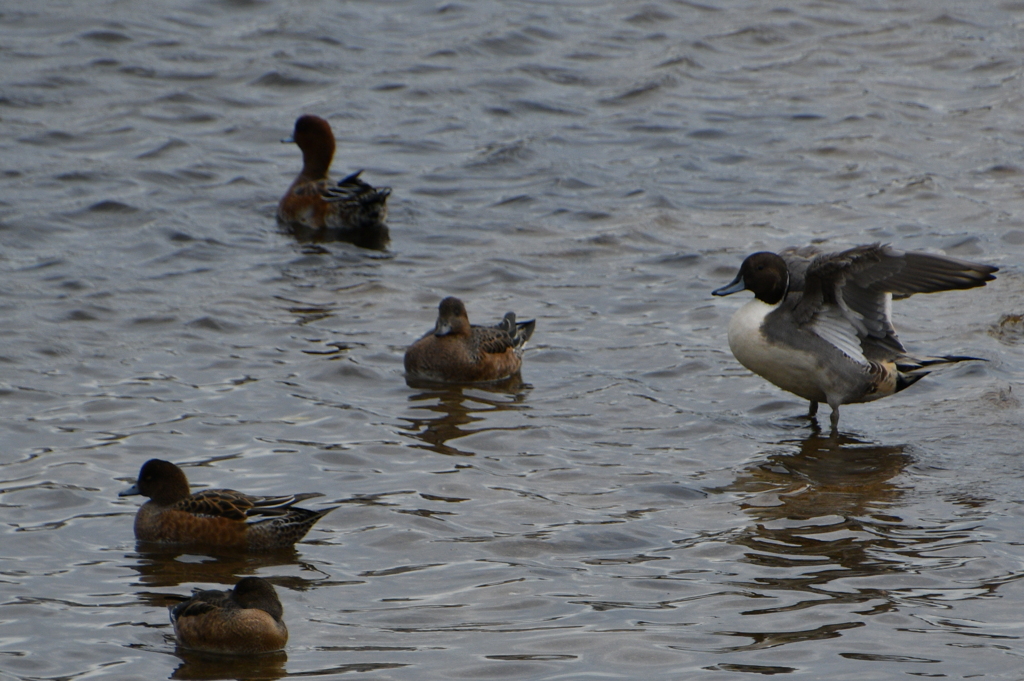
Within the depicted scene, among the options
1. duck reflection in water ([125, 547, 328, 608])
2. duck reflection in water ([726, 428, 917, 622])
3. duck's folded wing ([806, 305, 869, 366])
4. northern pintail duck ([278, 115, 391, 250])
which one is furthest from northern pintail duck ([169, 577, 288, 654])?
northern pintail duck ([278, 115, 391, 250])

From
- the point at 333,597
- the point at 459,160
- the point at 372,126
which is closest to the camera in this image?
the point at 333,597

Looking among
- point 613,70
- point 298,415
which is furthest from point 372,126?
point 298,415

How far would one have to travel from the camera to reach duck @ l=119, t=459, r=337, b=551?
672 centimetres

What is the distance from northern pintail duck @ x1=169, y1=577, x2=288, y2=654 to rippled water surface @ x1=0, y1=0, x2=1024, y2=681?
3.6 inches

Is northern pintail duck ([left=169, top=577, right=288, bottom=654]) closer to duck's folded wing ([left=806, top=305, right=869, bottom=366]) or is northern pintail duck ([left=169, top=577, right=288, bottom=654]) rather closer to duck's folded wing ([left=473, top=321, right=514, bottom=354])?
duck's folded wing ([left=473, top=321, right=514, bottom=354])

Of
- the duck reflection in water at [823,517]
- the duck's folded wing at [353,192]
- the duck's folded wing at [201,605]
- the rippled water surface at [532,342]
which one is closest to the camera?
the duck's folded wing at [201,605]

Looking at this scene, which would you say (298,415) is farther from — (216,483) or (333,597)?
(333,597)

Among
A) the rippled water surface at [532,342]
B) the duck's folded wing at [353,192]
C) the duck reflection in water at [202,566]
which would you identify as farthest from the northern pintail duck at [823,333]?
the duck's folded wing at [353,192]

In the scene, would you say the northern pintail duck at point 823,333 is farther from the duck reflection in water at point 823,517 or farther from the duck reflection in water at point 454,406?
the duck reflection in water at point 454,406

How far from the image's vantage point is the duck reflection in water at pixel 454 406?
848 cm

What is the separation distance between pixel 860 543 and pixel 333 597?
252 centimetres

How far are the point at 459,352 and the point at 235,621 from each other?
165 inches

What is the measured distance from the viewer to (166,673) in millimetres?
5504

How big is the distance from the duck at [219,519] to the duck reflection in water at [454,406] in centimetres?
157
